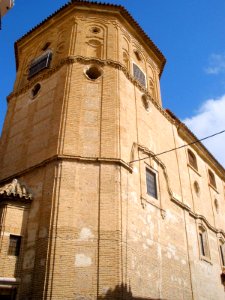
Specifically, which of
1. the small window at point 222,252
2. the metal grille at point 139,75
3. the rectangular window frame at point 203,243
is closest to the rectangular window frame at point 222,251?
the small window at point 222,252

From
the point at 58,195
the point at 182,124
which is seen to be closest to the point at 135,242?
the point at 58,195

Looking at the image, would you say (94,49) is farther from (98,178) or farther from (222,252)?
(222,252)

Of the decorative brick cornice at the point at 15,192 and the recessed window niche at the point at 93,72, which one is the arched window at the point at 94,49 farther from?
the decorative brick cornice at the point at 15,192

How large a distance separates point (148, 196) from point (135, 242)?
2.14 metres

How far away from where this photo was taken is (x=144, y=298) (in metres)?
10.0

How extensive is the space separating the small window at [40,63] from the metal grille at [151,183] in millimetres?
6513

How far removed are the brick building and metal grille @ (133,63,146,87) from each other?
0.09 meters

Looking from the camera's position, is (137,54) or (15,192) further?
(137,54)

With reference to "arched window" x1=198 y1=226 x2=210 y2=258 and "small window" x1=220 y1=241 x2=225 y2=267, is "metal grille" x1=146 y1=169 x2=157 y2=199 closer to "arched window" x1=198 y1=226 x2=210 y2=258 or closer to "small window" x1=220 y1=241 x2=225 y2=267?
"arched window" x1=198 y1=226 x2=210 y2=258

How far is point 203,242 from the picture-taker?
1593 cm

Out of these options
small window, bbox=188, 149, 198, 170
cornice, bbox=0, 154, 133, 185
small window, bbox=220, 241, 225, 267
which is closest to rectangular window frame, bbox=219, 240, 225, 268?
small window, bbox=220, 241, 225, 267

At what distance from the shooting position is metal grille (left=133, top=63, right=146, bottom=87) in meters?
15.9

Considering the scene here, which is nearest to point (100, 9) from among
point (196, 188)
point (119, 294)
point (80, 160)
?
point (80, 160)

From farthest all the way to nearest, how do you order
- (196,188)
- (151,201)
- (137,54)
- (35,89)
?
(196,188)
(137,54)
(35,89)
(151,201)
